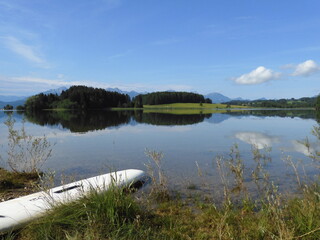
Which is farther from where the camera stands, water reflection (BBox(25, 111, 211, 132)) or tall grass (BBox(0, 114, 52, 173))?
water reflection (BBox(25, 111, 211, 132))

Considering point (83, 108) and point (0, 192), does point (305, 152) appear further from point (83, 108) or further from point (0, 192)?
point (83, 108)

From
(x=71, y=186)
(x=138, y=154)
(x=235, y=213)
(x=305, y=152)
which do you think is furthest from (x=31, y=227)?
(x=305, y=152)

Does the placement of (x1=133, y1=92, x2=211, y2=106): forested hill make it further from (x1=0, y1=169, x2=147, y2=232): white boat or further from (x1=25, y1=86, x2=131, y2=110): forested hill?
(x1=0, y1=169, x2=147, y2=232): white boat

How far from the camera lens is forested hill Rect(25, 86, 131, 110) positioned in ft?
400

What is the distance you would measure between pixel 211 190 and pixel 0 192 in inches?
308

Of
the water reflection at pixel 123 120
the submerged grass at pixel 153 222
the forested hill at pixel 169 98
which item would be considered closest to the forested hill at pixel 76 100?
the forested hill at pixel 169 98

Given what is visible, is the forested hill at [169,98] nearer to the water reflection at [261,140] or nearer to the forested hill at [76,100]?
the forested hill at [76,100]

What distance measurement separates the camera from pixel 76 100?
12581 centimetres

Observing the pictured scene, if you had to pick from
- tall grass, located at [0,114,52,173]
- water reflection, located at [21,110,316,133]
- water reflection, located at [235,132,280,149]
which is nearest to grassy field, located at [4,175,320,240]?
tall grass, located at [0,114,52,173]

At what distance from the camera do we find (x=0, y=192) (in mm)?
8219

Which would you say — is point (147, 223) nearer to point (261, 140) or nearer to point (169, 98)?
point (261, 140)

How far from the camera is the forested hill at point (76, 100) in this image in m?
122

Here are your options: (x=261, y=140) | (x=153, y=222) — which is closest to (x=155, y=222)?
(x=153, y=222)

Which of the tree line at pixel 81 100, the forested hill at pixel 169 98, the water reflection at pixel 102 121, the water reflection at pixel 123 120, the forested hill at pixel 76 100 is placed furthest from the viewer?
the forested hill at pixel 169 98
